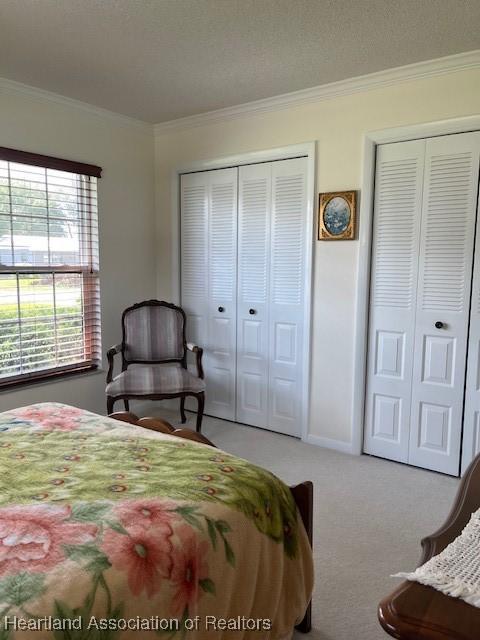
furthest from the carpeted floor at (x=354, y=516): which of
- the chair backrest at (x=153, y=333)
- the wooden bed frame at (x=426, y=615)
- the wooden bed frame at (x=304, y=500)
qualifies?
the wooden bed frame at (x=426, y=615)

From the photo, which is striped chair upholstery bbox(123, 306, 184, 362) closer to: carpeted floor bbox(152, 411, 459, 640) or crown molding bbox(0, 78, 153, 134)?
carpeted floor bbox(152, 411, 459, 640)

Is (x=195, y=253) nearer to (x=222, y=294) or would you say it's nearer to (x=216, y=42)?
(x=222, y=294)

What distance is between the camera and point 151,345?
3828 millimetres

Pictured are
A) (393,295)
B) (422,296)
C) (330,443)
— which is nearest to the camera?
(422,296)

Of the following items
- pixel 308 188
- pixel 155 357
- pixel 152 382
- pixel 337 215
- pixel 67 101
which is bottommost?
pixel 152 382

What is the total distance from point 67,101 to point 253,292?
1.96 m

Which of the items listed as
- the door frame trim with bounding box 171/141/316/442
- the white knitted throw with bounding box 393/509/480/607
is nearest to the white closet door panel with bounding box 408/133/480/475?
the door frame trim with bounding box 171/141/316/442

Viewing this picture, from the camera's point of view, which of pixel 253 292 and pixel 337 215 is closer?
pixel 337 215

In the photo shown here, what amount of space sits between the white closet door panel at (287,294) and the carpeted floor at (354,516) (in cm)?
25

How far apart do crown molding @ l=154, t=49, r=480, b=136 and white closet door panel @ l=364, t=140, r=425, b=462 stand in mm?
395

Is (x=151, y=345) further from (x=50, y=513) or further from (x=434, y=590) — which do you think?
(x=434, y=590)

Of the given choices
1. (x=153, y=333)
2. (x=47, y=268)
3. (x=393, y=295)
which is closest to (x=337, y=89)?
(x=393, y=295)

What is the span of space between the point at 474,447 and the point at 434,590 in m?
2.41

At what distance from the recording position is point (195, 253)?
4102mm
